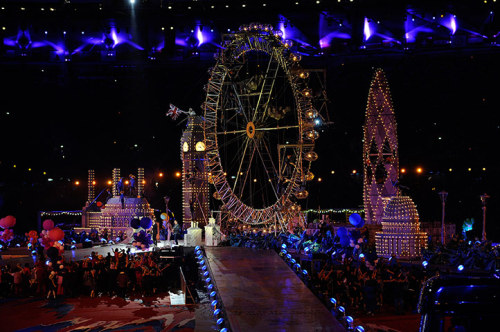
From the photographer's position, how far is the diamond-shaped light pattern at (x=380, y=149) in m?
25.0

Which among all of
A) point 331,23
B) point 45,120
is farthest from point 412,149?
point 45,120

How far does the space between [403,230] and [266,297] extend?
30.5 feet

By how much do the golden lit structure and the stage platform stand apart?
15.8 ft

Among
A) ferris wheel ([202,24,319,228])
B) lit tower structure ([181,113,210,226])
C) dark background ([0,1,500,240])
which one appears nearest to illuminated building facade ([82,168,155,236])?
lit tower structure ([181,113,210,226])

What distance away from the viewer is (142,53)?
127ft

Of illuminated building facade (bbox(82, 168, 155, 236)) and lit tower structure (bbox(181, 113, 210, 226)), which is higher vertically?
lit tower structure (bbox(181, 113, 210, 226))

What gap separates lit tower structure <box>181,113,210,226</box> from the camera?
29594mm

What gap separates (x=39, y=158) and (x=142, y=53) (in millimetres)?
10515

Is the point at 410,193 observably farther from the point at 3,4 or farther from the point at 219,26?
the point at 3,4

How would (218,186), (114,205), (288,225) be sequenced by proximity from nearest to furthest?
(288,225)
(218,186)
(114,205)

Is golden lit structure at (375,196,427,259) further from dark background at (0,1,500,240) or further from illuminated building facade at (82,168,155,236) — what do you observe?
illuminated building facade at (82,168,155,236)

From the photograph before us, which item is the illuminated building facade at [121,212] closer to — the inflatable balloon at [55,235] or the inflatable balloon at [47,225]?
the inflatable balloon at [47,225]

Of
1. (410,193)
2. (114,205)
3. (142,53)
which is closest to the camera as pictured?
(114,205)

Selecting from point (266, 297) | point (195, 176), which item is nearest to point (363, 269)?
point (266, 297)
